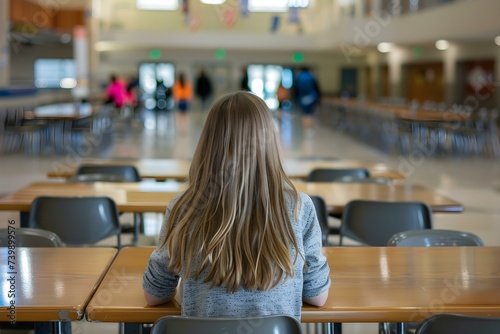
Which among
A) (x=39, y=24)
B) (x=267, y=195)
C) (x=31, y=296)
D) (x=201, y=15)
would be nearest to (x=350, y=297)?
(x=267, y=195)

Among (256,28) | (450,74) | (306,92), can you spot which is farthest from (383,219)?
(256,28)

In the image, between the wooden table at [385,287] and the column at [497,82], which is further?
the column at [497,82]

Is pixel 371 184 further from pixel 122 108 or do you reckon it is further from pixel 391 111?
pixel 122 108

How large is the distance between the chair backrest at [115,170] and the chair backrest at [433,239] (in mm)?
2515

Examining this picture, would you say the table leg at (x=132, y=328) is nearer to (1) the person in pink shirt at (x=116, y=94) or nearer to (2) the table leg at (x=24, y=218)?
(2) the table leg at (x=24, y=218)

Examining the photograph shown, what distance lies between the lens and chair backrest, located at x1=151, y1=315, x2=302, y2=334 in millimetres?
1865

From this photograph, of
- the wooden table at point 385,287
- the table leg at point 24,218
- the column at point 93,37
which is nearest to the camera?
the wooden table at point 385,287

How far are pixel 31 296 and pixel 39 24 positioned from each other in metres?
19.0

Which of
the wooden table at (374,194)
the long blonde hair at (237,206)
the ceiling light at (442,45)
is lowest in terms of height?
the wooden table at (374,194)

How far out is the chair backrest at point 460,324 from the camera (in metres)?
1.95

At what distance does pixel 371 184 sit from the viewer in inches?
193

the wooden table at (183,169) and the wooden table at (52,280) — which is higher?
the wooden table at (52,280)

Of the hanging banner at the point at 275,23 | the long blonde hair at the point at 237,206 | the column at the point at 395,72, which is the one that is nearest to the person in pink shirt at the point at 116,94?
the hanging banner at the point at 275,23

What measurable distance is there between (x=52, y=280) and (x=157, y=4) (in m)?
26.7
